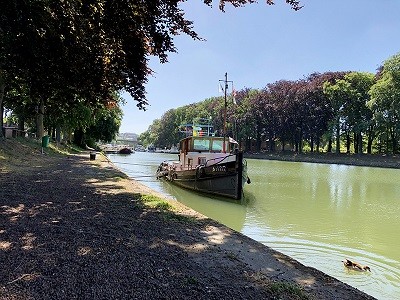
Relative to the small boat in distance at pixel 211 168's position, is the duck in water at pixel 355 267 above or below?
below

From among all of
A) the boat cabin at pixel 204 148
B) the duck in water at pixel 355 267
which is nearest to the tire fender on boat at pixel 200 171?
the boat cabin at pixel 204 148

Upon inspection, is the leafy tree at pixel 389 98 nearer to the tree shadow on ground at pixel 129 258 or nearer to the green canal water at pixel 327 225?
the green canal water at pixel 327 225

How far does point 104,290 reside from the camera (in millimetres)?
3287

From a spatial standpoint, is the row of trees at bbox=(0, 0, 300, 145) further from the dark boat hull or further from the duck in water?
the duck in water

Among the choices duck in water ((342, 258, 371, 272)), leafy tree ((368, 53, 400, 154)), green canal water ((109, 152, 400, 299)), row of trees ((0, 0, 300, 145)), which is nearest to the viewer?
duck in water ((342, 258, 371, 272))

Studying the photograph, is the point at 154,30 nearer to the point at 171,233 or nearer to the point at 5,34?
the point at 5,34

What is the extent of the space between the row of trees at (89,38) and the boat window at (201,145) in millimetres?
6295

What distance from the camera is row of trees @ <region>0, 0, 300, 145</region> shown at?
816 centimetres

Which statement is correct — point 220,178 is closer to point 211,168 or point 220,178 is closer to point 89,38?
point 211,168

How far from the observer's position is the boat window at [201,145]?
1841 cm

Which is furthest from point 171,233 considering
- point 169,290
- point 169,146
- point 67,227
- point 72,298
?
point 169,146

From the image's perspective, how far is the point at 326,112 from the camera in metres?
65.6

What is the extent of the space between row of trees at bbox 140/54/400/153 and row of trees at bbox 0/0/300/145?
157 ft

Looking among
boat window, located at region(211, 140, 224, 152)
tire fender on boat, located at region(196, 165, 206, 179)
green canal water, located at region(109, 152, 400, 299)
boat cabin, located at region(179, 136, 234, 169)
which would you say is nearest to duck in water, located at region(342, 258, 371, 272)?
green canal water, located at region(109, 152, 400, 299)
